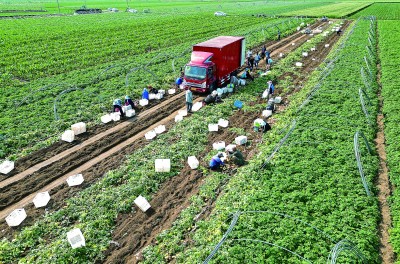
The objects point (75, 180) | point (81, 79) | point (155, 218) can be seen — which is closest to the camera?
point (155, 218)

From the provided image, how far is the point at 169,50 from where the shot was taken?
1503 inches

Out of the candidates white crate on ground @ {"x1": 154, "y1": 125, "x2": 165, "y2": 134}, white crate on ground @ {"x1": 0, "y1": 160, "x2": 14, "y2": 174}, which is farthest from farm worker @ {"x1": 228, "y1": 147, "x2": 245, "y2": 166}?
white crate on ground @ {"x1": 0, "y1": 160, "x2": 14, "y2": 174}

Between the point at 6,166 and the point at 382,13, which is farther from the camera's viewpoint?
the point at 382,13

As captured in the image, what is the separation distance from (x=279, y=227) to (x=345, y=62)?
23456 mm

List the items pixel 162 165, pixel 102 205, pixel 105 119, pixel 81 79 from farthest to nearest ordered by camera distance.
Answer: pixel 81 79 → pixel 105 119 → pixel 162 165 → pixel 102 205

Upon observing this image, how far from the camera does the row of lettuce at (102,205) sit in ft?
32.7

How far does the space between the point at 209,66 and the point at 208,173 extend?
1055 centimetres

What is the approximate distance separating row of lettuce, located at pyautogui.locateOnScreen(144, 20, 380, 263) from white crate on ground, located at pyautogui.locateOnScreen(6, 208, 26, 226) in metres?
4.92

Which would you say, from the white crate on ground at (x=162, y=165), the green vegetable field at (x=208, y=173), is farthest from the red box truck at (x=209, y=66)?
the white crate on ground at (x=162, y=165)

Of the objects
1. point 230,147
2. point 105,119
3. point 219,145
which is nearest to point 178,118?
point 219,145

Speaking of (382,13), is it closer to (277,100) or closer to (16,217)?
(277,100)

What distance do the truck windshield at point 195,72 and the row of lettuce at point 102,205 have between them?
213 inches

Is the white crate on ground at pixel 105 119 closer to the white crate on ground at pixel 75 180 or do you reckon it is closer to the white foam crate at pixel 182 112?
the white foam crate at pixel 182 112

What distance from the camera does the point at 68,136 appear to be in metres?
17.0
